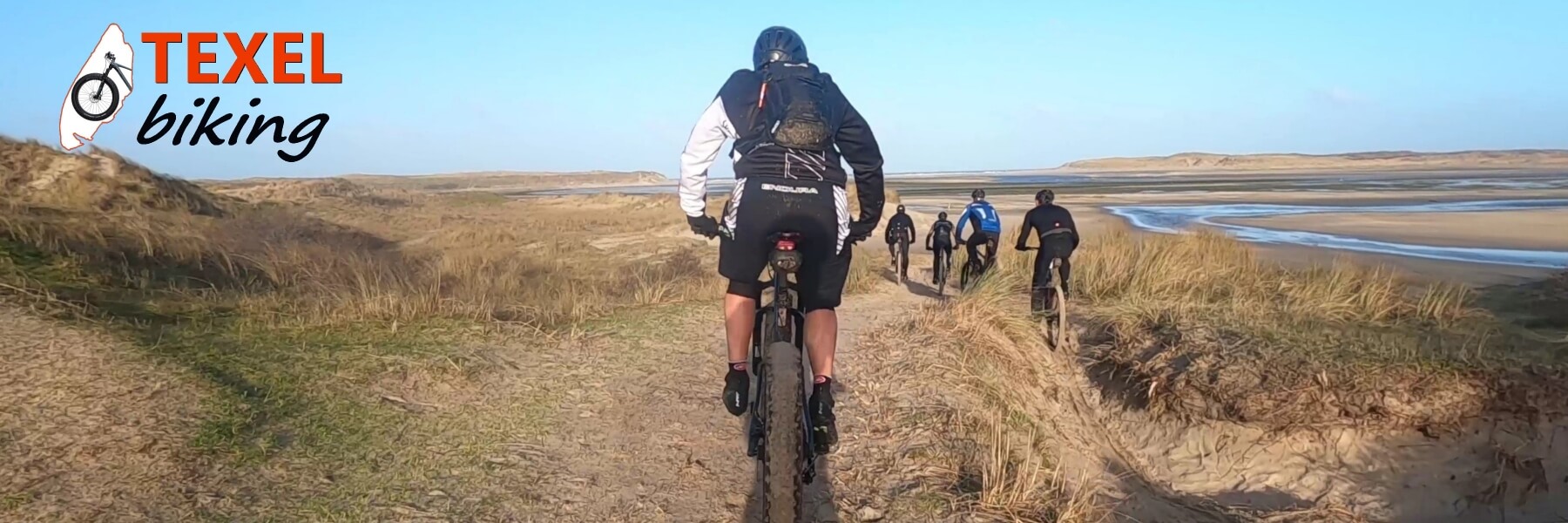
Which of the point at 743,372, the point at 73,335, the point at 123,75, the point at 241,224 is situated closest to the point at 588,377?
the point at 743,372

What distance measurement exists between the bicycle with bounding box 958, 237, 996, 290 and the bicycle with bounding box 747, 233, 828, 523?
311 inches

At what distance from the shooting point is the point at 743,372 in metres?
3.69

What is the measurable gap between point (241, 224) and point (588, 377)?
40.4 ft

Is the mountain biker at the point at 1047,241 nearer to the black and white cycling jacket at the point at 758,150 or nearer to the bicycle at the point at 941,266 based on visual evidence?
the bicycle at the point at 941,266

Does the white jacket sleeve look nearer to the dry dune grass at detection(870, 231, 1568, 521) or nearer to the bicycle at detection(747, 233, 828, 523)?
the bicycle at detection(747, 233, 828, 523)

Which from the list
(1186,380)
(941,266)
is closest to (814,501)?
(1186,380)

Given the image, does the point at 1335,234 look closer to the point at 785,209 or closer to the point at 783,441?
the point at 785,209

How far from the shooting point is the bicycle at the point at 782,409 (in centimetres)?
299

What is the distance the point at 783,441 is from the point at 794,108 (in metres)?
1.17

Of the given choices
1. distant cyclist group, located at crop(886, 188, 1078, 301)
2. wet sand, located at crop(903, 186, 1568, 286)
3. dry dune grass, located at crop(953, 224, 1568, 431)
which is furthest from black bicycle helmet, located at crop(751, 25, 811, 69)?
wet sand, located at crop(903, 186, 1568, 286)

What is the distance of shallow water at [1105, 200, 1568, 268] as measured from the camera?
18.1 metres

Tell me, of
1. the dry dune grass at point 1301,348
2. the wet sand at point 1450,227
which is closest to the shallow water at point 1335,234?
the wet sand at point 1450,227

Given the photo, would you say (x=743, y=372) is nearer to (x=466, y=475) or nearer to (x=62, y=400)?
(x=466, y=475)

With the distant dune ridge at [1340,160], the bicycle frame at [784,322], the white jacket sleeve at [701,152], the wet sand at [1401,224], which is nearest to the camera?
the bicycle frame at [784,322]
